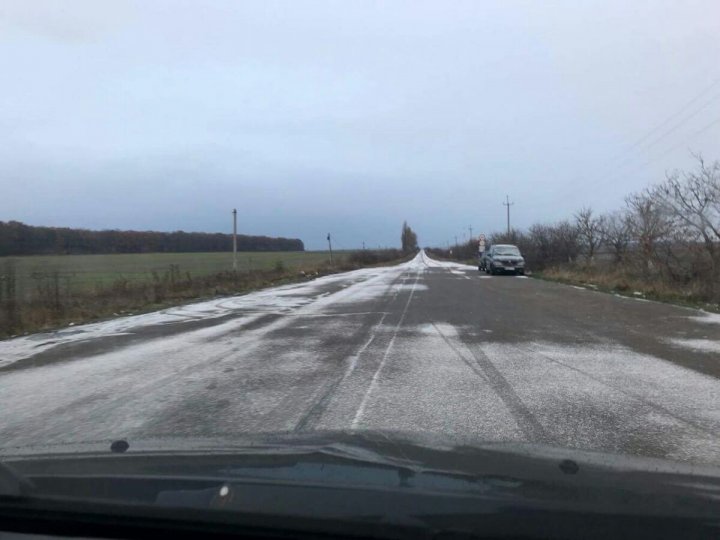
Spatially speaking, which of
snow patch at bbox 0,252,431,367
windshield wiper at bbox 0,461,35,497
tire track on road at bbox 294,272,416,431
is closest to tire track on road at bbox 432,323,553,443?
tire track on road at bbox 294,272,416,431

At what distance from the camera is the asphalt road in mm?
6094

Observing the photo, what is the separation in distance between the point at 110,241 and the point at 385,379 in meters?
66.2

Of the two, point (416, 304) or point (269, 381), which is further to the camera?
point (416, 304)

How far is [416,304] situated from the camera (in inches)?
776

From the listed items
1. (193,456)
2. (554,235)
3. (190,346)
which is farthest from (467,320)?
(554,235)

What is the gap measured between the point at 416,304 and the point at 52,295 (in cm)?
1003

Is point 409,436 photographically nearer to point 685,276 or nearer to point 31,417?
point 31,417

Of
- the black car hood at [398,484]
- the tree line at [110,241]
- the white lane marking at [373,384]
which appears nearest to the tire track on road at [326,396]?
the white lane marking at [373,384]

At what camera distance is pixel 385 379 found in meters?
8.40

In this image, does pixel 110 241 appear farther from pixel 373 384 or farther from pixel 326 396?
pixel 326 396

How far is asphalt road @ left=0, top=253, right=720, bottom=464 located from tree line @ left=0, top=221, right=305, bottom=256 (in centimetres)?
2115

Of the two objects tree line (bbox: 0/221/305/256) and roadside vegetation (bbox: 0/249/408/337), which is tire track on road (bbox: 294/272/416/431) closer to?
roadside vegetation (bbox: 0/249/408/337)

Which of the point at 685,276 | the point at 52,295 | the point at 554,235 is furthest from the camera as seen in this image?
the point at 554,235

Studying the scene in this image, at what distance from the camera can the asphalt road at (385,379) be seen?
6.09 m
